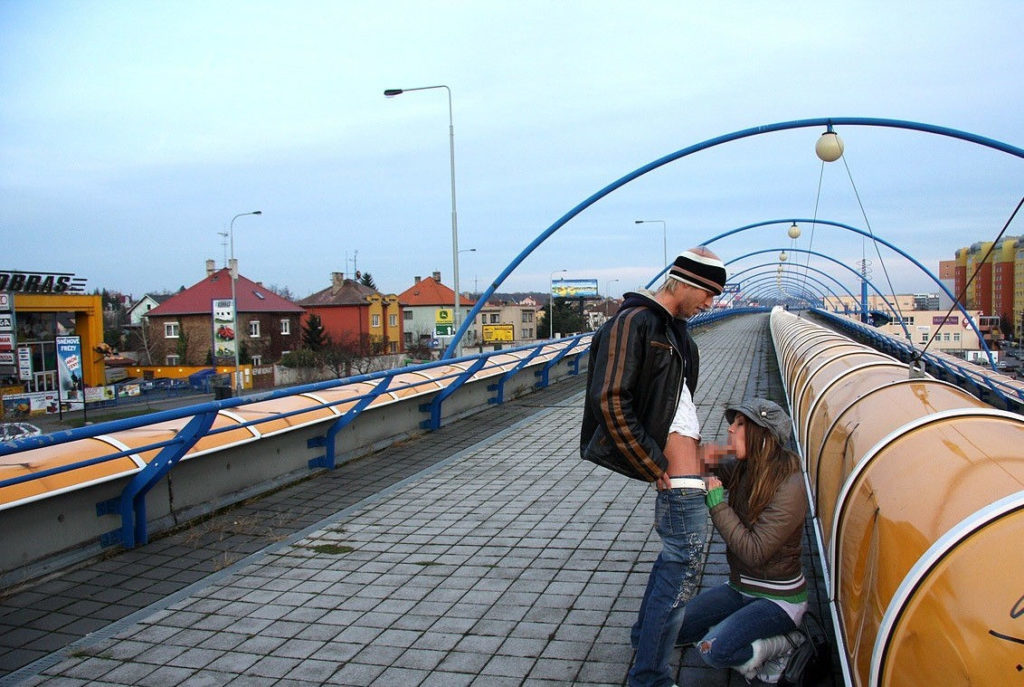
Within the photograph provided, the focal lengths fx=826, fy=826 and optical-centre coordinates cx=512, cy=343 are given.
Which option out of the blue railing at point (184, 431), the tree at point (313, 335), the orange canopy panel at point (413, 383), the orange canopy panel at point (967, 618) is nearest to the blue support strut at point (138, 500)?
the blue railing at point (184, 431)

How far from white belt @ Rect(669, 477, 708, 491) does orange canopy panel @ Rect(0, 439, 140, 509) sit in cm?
379

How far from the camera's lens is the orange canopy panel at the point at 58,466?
4891 mm

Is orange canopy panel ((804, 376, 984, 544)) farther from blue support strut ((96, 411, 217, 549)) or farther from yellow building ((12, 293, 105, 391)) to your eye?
yellow building ((12, 293, 105, 391))

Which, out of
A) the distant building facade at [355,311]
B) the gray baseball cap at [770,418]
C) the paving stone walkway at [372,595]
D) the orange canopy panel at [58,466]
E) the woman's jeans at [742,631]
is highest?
the distant building facade at [355,311]

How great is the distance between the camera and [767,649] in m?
3.40

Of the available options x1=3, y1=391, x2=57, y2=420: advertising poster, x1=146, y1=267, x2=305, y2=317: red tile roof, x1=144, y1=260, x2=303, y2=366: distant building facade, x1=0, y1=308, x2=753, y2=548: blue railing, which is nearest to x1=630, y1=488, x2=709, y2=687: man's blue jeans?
x1=0, y1=308, x2=753, y2=548: blue railing

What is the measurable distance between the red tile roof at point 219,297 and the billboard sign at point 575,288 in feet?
190

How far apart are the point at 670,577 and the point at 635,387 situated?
2.58 feet

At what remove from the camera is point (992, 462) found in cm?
248

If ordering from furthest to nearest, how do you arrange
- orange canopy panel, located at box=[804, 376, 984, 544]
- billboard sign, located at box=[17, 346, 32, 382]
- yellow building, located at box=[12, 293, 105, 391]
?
yellow building, located at box=[12, 293, 105, 391]
billboard sign, located at box=[17, 346, 32, 382]
orange canopy panel, located at box=[804, 376, 984, 544]

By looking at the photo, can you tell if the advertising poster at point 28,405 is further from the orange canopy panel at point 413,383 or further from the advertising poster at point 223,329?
the orange canopy panel at point 413,383

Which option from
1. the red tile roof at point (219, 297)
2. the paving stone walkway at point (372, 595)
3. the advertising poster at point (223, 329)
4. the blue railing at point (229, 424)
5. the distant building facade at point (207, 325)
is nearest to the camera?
the paving stone walkway at point (372, 595)

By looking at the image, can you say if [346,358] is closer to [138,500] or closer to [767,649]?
[138,500]

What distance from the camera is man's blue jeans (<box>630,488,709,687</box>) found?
3246 millimetres
